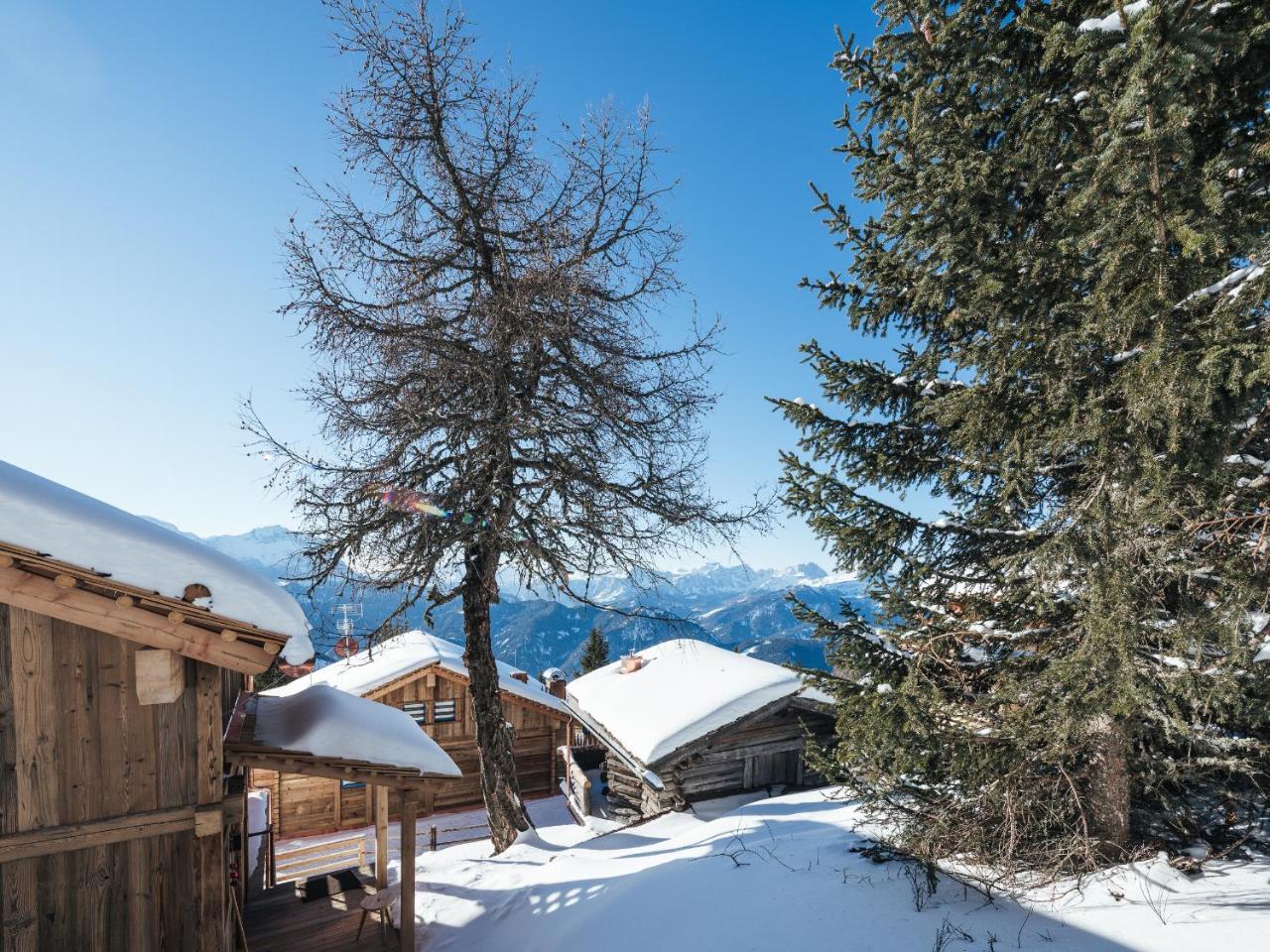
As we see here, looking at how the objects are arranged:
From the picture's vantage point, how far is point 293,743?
241 inches

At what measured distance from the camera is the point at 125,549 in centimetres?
438

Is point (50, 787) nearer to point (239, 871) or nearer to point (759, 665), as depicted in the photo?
point (239, 871)

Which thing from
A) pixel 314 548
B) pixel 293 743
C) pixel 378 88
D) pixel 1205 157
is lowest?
pixel 293 743

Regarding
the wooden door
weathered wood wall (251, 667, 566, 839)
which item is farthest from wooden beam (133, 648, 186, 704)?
weathered wood wall (251, 667, 566, 839)

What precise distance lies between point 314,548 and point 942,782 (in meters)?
9.00

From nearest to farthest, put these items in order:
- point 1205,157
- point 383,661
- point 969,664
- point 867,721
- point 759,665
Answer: point 1205,157 < point 867,721 < point 969,664 < point 759,665 < point 383,661

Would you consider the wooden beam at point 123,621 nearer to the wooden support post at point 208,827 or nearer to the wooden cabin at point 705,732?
the wooden support post at point 208,827

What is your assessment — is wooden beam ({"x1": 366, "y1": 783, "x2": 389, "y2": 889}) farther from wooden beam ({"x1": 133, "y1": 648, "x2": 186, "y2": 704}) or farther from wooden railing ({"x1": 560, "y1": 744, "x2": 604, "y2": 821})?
wooden railing ({"x1": 560, "y1": 744, "x2": 604, "y2": 821})

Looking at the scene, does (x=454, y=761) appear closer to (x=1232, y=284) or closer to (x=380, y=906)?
(x=380, y=906)

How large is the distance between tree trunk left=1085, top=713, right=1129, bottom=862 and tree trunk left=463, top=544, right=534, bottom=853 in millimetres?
8348

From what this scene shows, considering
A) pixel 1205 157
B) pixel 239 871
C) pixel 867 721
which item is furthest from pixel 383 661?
pixel 1205 157

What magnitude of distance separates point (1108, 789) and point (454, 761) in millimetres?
21253

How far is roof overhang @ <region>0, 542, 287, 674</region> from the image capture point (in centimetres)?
439

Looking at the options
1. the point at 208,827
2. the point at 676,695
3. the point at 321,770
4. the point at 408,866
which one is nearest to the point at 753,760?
the point at 676,695
